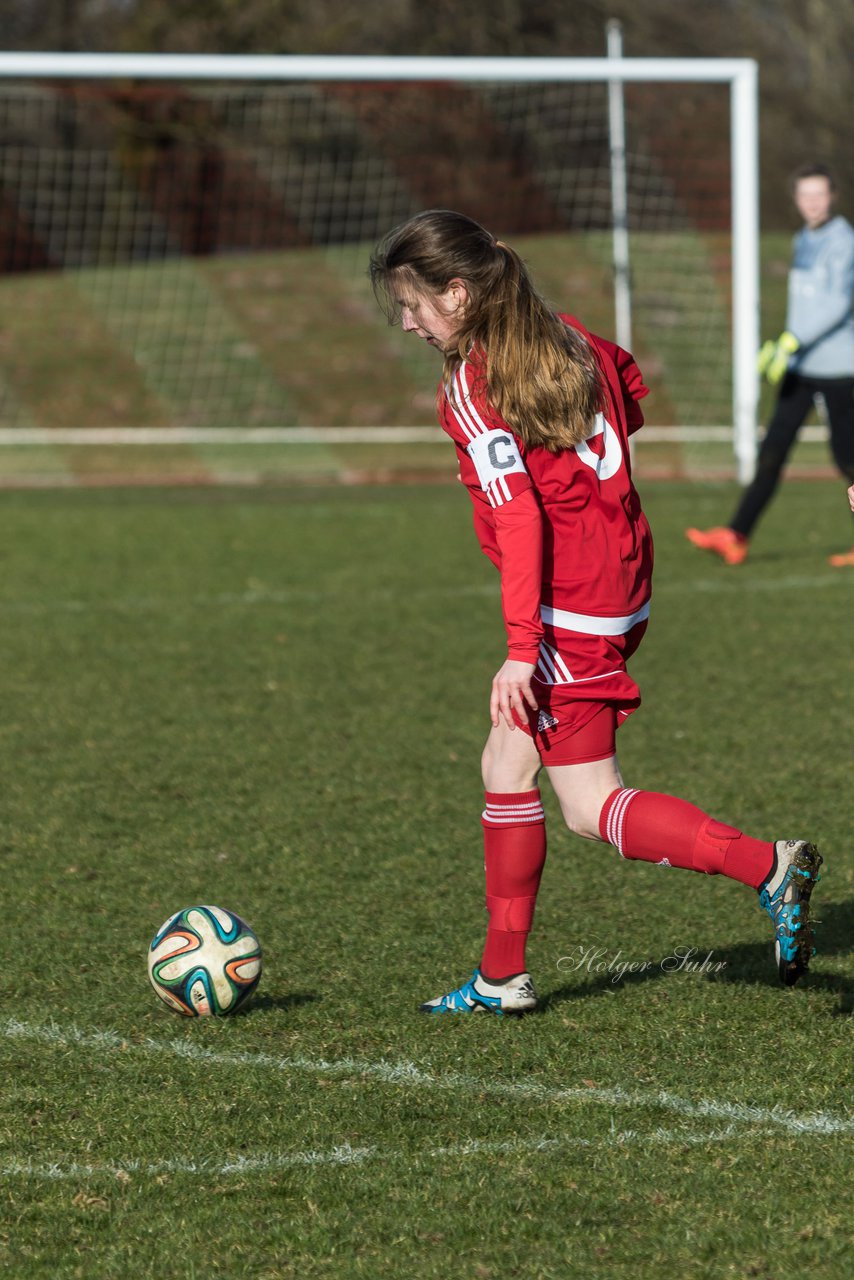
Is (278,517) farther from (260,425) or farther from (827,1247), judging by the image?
(827,1247)

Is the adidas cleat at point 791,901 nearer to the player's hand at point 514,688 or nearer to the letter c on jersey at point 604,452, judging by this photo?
the player's hand at point 514,688

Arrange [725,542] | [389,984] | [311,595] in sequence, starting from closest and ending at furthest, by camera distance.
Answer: [389,984] < [311,595] < [725,542]

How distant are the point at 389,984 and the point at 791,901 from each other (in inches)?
39.2

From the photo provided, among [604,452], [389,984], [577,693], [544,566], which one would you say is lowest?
[389,984]

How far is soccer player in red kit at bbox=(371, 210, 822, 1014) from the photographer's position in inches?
125

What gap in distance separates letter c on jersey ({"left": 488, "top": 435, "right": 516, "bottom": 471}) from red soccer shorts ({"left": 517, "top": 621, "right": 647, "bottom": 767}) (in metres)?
0.38

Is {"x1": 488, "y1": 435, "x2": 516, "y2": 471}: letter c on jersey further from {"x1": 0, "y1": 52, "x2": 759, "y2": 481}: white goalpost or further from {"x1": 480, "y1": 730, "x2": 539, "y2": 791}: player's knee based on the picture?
{"x1": 0, "y1": 52, "x2": 759, "y2": 481}: white goalpost

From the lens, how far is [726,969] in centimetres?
376

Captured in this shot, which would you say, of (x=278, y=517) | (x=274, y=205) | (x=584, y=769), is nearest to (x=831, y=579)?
(x=278, y=517)

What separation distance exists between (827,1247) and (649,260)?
22.3m

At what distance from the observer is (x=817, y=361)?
8945 mm

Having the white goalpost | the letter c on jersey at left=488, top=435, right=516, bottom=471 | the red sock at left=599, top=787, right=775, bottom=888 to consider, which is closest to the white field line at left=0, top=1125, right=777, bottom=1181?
the red sock at left=599, top=787, right=775, bottom=888

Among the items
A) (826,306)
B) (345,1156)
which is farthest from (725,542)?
(345,1156)

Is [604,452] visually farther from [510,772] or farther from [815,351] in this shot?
[815,351]
